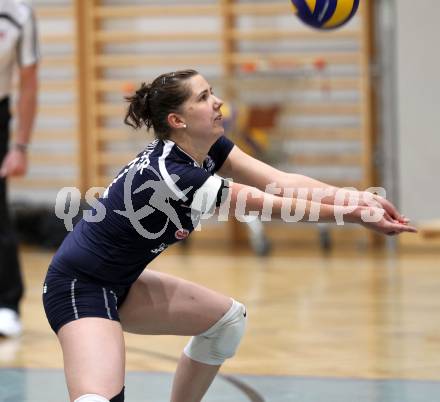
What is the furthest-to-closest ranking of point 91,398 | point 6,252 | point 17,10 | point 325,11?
point 6,252 < point 17,10 < point 325,11 < point 91,398

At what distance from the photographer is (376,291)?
596 centimetres

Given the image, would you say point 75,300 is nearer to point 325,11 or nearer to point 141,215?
point 141,215

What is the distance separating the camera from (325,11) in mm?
3480

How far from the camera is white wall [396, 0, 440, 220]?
25.6ft

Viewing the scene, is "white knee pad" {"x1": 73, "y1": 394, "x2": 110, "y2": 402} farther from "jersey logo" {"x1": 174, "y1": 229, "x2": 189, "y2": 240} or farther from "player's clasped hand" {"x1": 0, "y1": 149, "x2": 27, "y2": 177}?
"player's clasped hand" {"x1": 0, "y1": 149, "x2": 27, "y2": 177}

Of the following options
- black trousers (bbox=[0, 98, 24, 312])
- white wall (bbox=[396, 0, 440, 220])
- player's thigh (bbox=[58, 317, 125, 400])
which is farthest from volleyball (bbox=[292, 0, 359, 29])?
white wall (bbox=[396, 0, 440, 220])

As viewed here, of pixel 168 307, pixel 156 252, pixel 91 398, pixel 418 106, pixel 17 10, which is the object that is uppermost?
pixel 17 10

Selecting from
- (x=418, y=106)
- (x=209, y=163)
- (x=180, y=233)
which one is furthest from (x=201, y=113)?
(x=418, y=106)

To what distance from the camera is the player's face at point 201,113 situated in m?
2.89

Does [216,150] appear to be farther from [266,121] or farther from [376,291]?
[266,121]

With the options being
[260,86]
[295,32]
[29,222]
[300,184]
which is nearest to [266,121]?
[260,86]

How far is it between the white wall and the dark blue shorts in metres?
5.31

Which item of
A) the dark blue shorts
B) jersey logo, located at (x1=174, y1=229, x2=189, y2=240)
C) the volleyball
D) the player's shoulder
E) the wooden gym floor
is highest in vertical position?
the player's shoulder

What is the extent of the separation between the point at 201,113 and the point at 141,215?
339 millimetres
